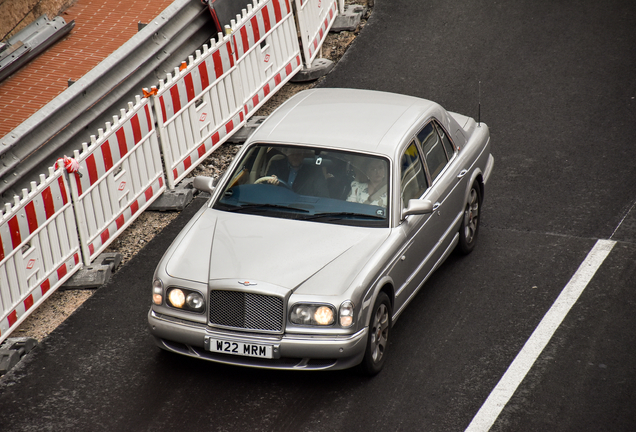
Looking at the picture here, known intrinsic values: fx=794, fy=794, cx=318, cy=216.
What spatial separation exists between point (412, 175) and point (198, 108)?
3.96 m

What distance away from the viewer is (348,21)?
1364 cm

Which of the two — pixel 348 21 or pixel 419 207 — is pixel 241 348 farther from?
pixel 348 21

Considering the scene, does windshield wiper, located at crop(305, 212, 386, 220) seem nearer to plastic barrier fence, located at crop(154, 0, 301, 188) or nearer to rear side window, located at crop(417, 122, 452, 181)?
rear side window, located at crop(417, 122, 452, 181)

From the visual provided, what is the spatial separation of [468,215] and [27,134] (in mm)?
5171

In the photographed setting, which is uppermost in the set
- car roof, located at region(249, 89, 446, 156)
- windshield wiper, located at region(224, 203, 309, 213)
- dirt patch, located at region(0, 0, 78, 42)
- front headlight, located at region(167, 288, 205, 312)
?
dirt patch, located at region(0, 0, 78, 42)

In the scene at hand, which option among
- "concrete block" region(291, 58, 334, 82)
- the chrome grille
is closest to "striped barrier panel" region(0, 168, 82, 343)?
the chrome grille

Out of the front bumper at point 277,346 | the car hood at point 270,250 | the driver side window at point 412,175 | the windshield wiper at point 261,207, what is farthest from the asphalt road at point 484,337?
the windshield wiper at point 261,207

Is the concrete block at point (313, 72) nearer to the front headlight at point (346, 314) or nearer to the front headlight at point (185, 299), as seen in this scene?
the front headlight at point (185, 299)

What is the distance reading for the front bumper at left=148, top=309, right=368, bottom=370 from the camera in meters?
5.95

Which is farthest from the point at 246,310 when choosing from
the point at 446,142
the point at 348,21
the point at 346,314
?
the point at 348,21

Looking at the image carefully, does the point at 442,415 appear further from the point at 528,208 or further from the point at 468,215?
the point at 528,208

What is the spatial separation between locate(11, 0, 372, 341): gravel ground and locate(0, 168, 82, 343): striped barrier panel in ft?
0.39

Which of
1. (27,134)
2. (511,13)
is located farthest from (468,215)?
(511,13)

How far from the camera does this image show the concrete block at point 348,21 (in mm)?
13578
